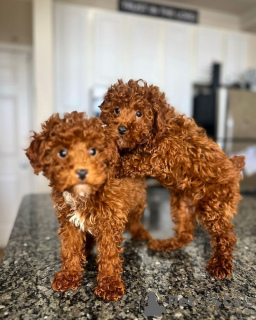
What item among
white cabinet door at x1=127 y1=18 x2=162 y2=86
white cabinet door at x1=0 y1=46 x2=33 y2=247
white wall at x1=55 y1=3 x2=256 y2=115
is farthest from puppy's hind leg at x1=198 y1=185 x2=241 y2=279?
white cabinet door at x1=0 y1=46 x2=33 y2=247

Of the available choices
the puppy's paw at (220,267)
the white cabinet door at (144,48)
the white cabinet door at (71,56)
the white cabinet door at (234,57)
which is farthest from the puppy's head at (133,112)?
the white cabinet door at (234,57)

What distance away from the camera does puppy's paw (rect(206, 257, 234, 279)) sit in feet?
1.96

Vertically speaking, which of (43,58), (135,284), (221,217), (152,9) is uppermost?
(152,9)

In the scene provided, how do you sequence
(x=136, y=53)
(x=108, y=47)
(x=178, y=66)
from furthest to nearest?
1. (x=178, y=66)
2. (x=136, y=53)
3. (x=108, y=47)

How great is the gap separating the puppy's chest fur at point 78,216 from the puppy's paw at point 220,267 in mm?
296

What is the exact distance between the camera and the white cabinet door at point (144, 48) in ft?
8.61

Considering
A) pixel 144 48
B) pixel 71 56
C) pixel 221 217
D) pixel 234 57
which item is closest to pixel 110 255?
pixel 221 217

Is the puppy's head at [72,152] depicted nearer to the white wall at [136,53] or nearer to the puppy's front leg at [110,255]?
the puppy's front leg at [110,255]

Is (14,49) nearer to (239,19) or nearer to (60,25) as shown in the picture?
(60,25)

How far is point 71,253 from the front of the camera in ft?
1.94

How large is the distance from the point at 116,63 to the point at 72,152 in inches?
91.5

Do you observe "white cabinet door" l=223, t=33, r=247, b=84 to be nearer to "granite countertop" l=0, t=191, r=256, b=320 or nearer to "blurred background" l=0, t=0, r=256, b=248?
"blurred background" l=0, t=0, r=256, b=248

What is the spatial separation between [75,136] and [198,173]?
1.04 feet

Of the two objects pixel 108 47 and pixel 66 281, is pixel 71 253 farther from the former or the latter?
pixel 108 47
